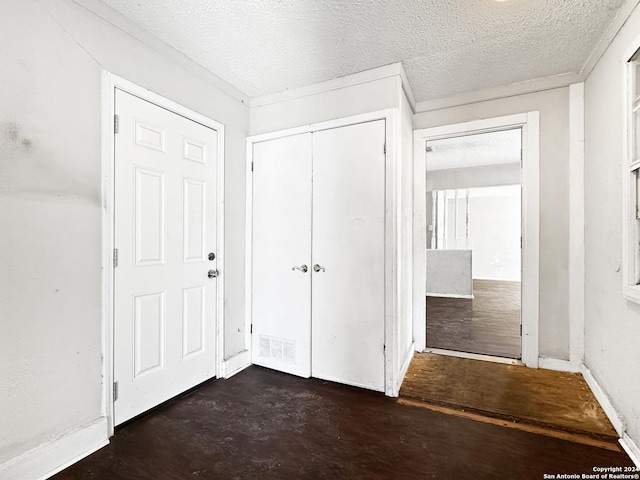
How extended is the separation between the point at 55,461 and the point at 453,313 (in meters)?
4.61

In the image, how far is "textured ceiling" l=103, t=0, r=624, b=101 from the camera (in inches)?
70.6

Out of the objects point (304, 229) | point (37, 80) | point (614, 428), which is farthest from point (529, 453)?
point (37, 80)

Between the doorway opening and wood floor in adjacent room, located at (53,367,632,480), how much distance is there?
1.40m

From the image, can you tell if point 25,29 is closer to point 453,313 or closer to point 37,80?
point 37,80

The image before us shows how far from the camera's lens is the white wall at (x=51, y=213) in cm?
143

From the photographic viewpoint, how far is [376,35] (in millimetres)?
2031

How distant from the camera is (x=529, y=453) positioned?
5.47ft

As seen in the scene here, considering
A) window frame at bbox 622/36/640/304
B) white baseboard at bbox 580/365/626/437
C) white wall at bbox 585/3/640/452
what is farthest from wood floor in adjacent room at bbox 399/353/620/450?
window frame at bbox 622/36/640/304

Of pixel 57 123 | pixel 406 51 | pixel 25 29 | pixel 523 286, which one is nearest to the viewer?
pixel 25 29

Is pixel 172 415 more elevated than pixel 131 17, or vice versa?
Result: pixel 131 17

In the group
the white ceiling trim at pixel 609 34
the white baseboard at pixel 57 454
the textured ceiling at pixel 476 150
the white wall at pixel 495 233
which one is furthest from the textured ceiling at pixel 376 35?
the white wall at pixel 495 233

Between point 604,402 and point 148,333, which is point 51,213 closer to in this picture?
point 148,333

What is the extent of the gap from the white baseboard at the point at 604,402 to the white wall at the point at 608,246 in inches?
1.5

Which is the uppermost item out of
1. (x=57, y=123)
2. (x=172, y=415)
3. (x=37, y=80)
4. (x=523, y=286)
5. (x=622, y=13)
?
(x=622, y=13)
